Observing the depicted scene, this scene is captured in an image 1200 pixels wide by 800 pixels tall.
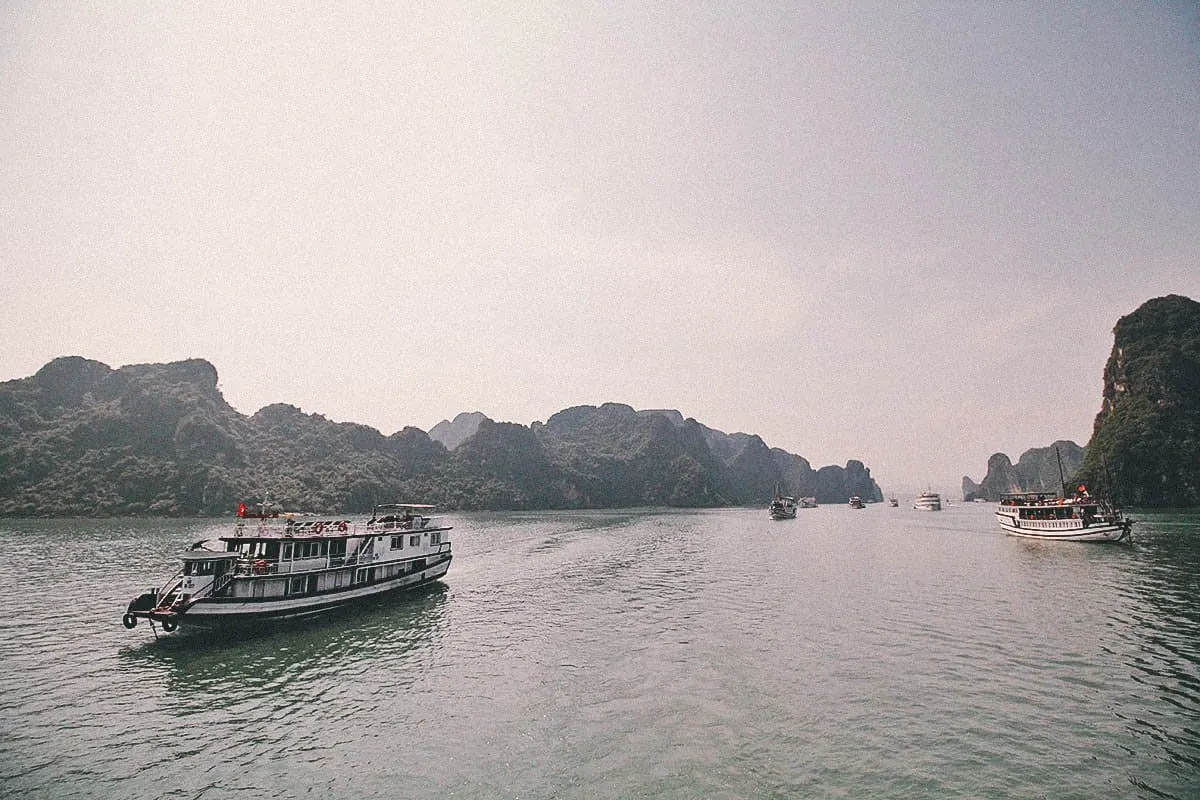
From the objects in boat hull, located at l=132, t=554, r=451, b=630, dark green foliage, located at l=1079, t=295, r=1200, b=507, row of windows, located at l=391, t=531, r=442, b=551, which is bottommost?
boat hull, located at l=132, t=554, r=451, b=630

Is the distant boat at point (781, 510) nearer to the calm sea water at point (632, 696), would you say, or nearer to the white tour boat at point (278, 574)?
the calm sea water at point (632, 696)

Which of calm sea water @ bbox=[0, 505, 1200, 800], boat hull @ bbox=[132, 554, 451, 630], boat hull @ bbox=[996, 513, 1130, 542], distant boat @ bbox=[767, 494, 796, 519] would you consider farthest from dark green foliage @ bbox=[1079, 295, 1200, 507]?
boat hull @ bbox=[132, 554, 451, 630]

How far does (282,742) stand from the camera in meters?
20.2

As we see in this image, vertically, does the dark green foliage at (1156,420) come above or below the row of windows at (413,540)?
above

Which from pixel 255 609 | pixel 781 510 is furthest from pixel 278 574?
pixel 781 510

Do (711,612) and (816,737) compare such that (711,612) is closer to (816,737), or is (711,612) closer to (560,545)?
(816,737)

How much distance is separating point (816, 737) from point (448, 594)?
127ft

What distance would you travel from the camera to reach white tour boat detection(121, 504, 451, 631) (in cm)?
3269

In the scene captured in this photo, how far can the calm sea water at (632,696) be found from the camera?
17.5 metres

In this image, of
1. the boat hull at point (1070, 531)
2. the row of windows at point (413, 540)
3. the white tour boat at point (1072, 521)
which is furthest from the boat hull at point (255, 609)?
the white tour boat at point (1072, 521)

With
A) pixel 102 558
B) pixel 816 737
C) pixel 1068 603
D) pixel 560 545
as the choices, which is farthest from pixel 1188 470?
pixel 102 558

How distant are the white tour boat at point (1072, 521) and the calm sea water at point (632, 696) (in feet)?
103

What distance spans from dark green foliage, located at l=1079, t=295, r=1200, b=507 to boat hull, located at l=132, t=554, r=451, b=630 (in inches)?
6639

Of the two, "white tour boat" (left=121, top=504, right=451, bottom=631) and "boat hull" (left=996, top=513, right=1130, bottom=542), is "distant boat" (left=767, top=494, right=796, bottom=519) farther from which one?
"white tour boat" (left=121, top=504, right=451, bottom=631)
